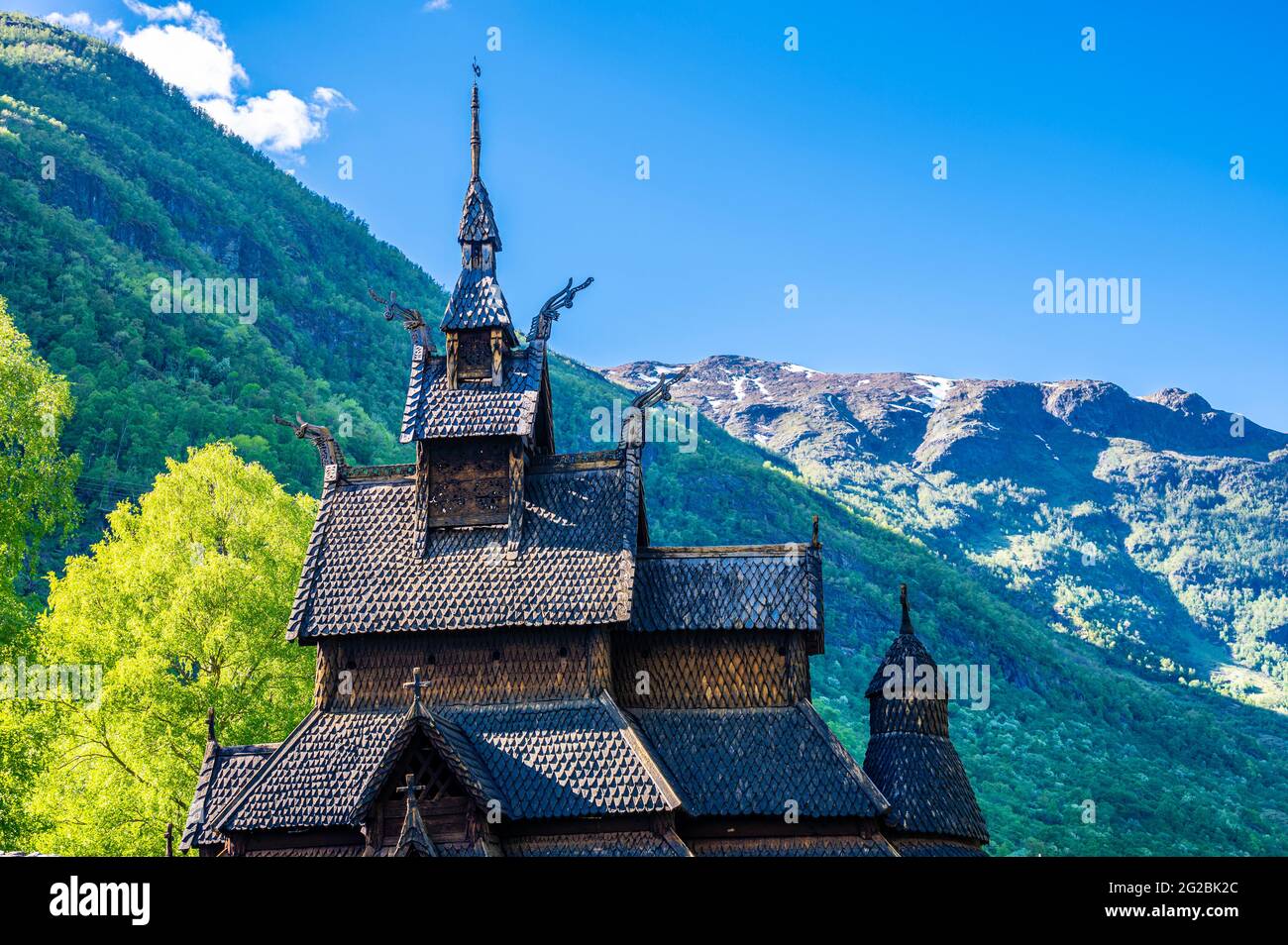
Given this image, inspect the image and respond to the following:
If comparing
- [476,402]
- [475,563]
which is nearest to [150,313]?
[476,402]

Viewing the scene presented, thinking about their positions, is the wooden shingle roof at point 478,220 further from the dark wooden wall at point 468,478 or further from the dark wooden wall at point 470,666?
the dark wooden wall at point 470,666

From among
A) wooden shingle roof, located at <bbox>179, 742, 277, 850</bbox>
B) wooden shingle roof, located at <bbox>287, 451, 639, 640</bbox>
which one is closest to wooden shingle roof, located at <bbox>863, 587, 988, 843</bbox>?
wooden shingle roof, located at <bbox>287, 451, 639, 640</bbox>

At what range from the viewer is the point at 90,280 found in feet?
409

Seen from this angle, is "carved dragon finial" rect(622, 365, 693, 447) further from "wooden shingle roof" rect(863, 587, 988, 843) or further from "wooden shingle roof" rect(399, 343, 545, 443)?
"wooden shingle roof" rect(863, 587, 988, 843)

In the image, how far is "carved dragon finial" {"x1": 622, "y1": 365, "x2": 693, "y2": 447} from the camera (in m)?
28.5

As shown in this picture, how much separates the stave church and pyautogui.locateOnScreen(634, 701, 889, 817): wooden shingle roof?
A: 0.14ft

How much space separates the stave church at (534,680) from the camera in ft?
79.3

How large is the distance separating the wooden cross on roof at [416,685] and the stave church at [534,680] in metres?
0.06

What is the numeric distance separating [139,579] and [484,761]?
14993 millimetres

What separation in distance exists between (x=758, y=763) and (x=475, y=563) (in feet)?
23.3

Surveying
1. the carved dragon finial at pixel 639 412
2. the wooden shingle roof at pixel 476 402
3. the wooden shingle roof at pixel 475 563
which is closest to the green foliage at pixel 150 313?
the wooden shingle roof at pixel 476 402

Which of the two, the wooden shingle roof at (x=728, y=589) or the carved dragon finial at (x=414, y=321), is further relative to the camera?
the carved dragon finial at (x=414, y=321)

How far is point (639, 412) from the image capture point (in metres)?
29.1
